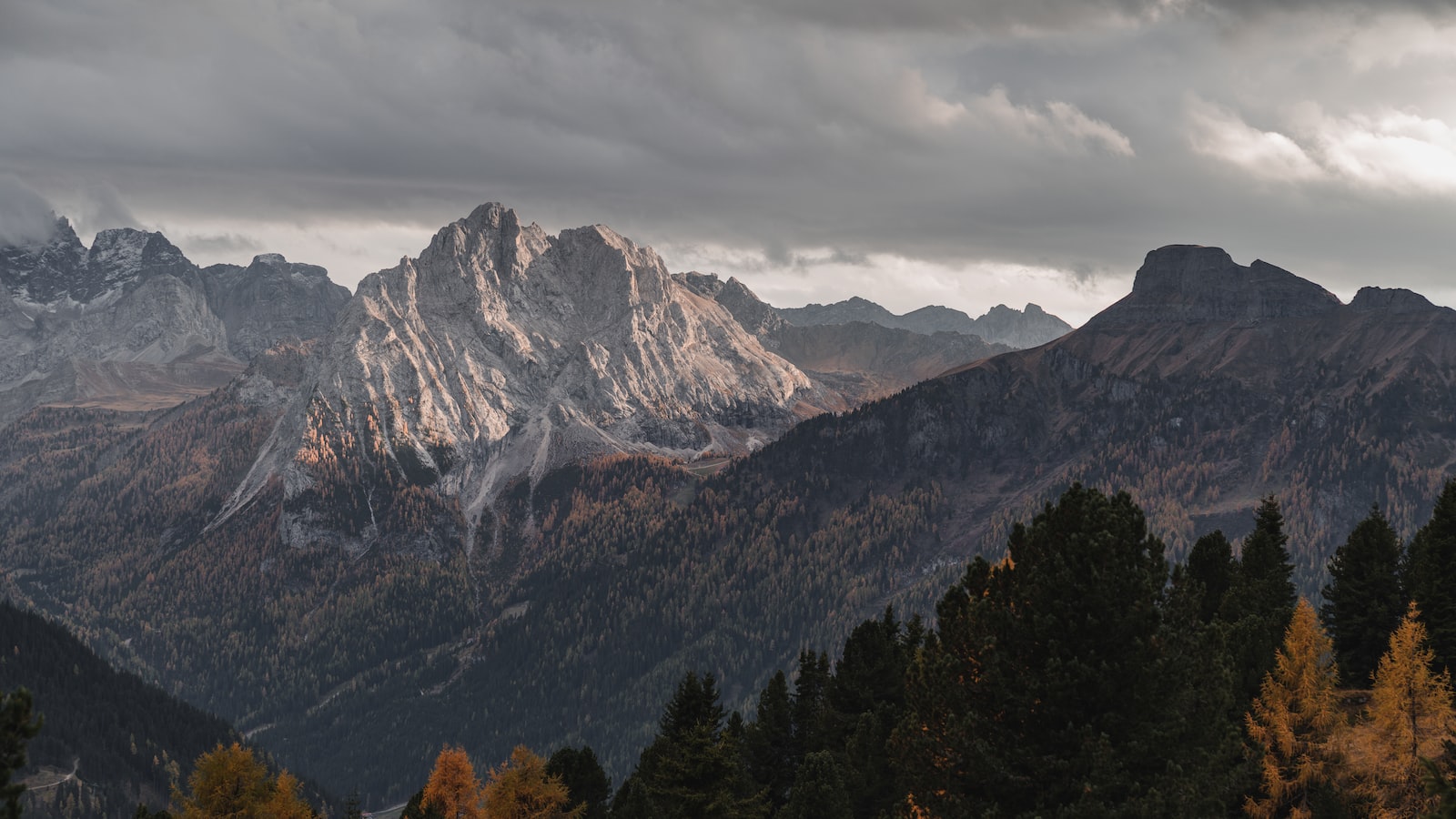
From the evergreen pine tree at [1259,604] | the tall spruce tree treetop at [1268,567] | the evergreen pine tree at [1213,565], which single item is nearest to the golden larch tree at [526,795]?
the evergreen pine tree at [1259,604]

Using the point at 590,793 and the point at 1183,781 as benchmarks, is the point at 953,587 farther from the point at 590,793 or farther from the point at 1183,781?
the point at 590,793

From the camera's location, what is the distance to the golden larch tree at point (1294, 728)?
169ft

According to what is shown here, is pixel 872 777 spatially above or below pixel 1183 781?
below

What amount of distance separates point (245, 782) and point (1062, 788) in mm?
52724

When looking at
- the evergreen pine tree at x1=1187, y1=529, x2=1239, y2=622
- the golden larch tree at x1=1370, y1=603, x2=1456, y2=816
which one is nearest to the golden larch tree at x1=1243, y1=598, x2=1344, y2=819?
the golden larch tree at x1=1370, y1=603, x2=1456, y2=816

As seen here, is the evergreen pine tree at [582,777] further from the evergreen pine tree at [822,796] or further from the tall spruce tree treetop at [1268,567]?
the tall spruce tree treetop at [1268,567]

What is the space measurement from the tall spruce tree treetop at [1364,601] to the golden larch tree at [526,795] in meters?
49.3

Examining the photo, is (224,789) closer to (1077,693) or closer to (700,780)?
(700,780)

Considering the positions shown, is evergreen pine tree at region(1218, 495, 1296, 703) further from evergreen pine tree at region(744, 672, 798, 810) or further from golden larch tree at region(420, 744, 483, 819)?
golden larch tree at region(420, 744, 483, 819)

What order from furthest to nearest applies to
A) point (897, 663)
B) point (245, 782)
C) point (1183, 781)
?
point (897, 663) < point (245, 782) < point (1183, 781)

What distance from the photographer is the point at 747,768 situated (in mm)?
74938

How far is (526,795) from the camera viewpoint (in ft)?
240

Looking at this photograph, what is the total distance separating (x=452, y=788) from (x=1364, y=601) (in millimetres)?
68354

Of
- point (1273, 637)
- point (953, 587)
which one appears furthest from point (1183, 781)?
point (1273, 637)
